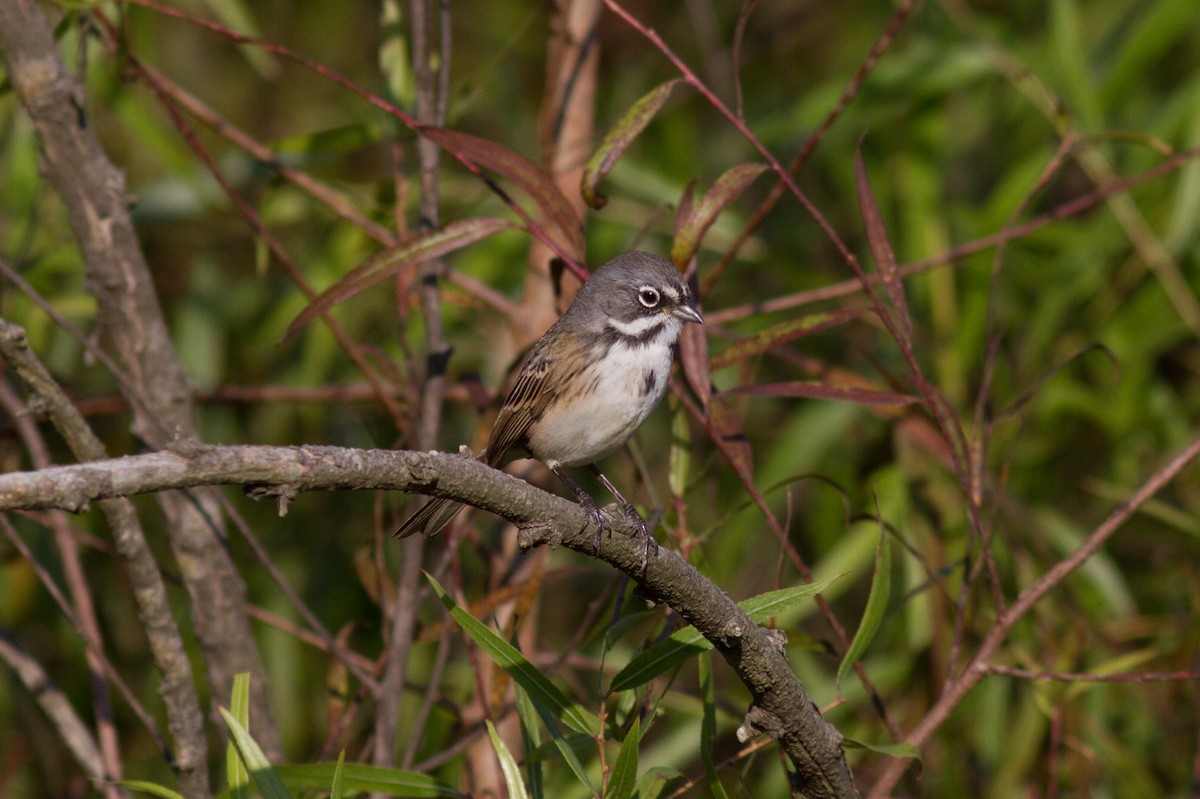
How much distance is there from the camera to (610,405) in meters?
4.29

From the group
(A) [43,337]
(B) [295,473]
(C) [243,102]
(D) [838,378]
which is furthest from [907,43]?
(B) [295,473]

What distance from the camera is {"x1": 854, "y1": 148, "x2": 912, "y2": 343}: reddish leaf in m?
3.56

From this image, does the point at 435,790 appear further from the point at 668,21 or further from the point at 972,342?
the point at 668,21

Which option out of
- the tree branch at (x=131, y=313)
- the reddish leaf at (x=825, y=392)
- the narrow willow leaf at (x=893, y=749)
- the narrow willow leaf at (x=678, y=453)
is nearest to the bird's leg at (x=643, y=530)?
the narrow willow leaf at (x=678, y=453)

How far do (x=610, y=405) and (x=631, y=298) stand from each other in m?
0.49

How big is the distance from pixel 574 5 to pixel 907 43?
2783mm

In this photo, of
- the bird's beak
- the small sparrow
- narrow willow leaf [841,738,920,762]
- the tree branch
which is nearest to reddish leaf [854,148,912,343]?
the bird's beak

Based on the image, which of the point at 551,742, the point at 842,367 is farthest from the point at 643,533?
the point at 842,367

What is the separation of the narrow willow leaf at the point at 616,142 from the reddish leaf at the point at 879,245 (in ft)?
1.83

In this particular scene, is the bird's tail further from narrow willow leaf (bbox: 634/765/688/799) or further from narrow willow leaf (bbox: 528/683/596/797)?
narrow willow leaf (bbox: 634/765/688/799)

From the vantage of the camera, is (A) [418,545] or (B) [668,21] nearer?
(A) [418,545]

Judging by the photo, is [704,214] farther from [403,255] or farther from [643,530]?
[643,530]

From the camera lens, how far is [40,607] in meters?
6.05

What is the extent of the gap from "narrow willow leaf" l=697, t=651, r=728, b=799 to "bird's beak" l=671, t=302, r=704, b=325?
3.56ft
